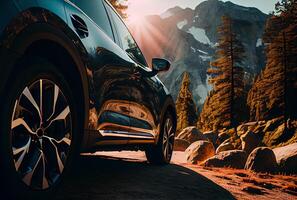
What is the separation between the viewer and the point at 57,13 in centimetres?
249

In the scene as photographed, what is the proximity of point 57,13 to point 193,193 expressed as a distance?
2402 mm

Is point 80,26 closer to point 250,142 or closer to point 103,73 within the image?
point 103,73

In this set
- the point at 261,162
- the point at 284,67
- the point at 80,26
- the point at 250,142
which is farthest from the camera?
the point at 284,67

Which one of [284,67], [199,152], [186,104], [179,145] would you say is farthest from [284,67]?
[199,152]

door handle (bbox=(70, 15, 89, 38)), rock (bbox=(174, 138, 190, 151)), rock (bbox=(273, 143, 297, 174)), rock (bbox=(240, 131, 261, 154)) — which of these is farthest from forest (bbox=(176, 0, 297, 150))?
door handle (bbox=(70, 15, 89, 38))

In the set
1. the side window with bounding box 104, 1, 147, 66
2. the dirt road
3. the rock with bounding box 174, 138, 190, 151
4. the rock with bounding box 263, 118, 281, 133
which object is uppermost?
the rock with bounding box 263, 118, 281, 133

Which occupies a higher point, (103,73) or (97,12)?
(97,12)

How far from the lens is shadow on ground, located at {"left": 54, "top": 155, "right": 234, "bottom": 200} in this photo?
3.26 metres

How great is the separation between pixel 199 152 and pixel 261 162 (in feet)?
8.25

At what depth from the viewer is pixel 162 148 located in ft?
18.6

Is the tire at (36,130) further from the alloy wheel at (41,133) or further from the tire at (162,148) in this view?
the tire at (162,148)

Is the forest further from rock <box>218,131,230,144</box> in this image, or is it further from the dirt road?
the dirt road

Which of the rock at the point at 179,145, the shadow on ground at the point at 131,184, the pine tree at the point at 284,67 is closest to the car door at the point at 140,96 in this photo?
the shadow on ground at the point at 131,184

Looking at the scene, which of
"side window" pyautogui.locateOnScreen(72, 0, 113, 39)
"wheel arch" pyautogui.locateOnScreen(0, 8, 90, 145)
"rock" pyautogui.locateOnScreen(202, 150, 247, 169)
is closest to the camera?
"wheel arch" pyautogui.locateOnScreen(0, 8, 90, 145)
